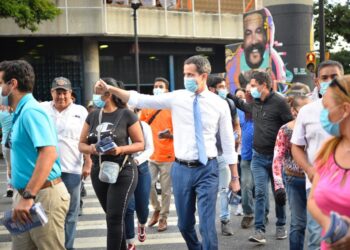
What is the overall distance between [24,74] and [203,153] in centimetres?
195

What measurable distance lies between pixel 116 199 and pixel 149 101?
1044 mm

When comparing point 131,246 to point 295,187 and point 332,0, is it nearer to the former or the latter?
point 295,187

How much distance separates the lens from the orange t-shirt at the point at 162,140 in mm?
8672

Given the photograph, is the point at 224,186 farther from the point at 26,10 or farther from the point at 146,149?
the point at 26,10

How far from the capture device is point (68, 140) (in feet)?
22.2

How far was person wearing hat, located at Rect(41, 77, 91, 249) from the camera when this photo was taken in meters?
6.58

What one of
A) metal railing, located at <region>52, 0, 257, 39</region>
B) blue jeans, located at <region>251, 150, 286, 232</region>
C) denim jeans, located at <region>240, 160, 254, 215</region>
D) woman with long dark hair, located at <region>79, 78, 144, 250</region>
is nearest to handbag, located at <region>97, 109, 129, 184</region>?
woman with long dark hair, located at <region>79, 78, 144, 250</region>

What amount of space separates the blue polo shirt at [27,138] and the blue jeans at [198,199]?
1704 mm

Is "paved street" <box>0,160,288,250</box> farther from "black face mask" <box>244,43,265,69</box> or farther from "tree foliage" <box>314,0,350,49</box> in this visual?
"tree foliage" <box>314,0,350,49</box>

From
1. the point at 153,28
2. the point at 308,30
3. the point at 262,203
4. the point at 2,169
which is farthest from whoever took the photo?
the point at 153,28

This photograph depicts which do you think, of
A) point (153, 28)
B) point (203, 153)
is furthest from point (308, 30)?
point (203, 153)

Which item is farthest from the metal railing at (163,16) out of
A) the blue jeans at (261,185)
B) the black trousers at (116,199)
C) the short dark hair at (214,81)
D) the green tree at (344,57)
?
the black trousers at (116,199)

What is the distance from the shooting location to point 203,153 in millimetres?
5676

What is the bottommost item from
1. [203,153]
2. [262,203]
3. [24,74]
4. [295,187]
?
[262,203]
